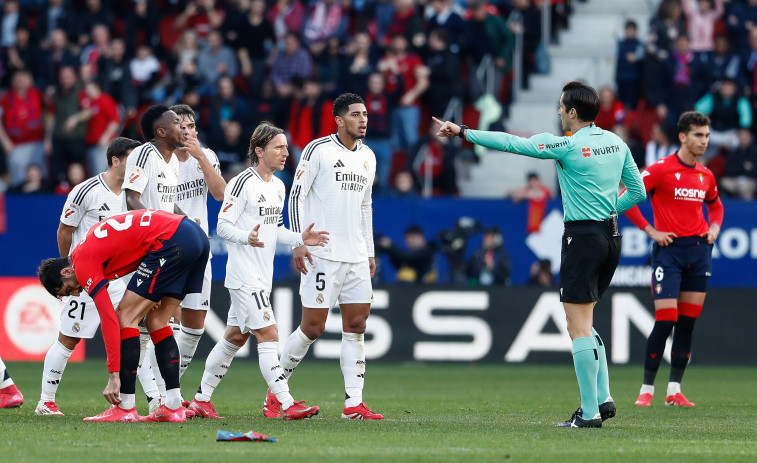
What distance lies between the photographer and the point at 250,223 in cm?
1017

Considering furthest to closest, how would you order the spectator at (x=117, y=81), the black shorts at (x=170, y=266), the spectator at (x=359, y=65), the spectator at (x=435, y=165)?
the spectator at (x=117, y=81)
the spectator at (x=359, y=65)
the spectator at (x=435, y=165)
the black shorts at (x=170, y=266)

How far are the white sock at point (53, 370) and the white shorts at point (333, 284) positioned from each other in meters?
Result: 2.24

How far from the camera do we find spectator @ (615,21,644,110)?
21922 mm

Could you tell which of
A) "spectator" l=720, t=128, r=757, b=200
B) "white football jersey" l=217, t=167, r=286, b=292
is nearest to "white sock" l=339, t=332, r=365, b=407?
"white football jersey" l=217, t=167, r=286, b=292

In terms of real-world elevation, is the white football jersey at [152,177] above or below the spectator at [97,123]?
below

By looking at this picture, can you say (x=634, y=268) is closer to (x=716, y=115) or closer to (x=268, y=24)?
(x=716, y=115)

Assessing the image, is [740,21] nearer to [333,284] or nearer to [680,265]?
[680,265]

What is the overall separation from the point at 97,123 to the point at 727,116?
11.2 meters

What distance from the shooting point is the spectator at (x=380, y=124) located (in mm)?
20719

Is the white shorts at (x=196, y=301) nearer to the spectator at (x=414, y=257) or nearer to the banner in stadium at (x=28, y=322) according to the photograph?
the banner in stadium at (x=28, y=322)

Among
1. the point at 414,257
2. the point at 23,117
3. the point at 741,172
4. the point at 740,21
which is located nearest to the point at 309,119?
the point at 414,257

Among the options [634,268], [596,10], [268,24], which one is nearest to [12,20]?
[268,24]

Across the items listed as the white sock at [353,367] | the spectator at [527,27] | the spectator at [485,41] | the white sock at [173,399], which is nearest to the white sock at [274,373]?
the white sock at [353,367]

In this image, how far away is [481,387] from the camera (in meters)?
14.4
